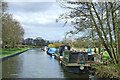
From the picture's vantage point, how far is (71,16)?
1184cm

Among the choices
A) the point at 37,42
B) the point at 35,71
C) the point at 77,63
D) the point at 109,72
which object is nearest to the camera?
the point at 109,72

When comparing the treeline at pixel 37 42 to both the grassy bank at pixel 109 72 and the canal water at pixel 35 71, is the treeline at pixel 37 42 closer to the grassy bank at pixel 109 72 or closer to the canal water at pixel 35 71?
the canal water at pixel 35 71

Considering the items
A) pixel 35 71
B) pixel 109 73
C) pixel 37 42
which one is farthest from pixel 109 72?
pixel 37 42

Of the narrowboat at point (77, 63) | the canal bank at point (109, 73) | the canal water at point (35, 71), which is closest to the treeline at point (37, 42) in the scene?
the canal water at point (35, 71)

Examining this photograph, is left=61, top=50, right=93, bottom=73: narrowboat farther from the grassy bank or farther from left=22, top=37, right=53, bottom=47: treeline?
left=22, top=37, right=53, bottom=47: treeline

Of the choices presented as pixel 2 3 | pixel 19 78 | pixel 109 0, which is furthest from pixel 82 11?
pixel 2 3

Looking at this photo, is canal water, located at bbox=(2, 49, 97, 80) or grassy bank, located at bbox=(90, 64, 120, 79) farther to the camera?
canal water, located at bbox=(2, 49, 97, 80)

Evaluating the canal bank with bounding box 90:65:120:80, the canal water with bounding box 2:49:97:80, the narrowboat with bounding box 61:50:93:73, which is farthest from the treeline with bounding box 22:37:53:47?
the canal bank with bounding box 90:65:120:80

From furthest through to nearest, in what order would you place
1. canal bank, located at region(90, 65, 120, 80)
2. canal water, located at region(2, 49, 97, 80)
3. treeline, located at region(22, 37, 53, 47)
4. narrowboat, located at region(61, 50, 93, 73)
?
treeline, located at region(22, 37, 53, 47) → narrowboat, located at region(61, 50, 93, 73) → canal water, located at region(2, 49, 97, 80) → canal bank, located at region(90, 65, 120, 80)

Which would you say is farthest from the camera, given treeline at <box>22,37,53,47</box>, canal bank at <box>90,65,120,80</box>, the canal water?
treeline at <box>22,37,53,47</box>

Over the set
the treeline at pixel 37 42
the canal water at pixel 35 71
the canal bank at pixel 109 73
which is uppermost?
the treeline at pixel 37 42

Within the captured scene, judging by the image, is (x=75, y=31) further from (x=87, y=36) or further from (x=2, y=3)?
(x=2, y=3)

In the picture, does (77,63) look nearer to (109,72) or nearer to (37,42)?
(109,72)

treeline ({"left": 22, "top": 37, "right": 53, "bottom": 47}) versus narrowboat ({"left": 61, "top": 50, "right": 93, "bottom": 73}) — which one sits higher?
treeline ({"left": 22, "top": 37, "right": 53, "bottom": 47})
